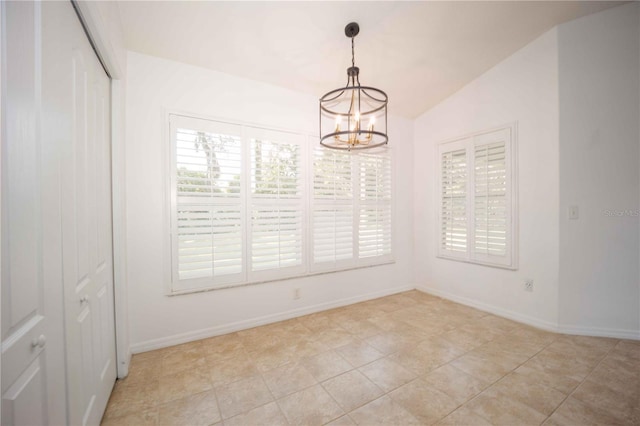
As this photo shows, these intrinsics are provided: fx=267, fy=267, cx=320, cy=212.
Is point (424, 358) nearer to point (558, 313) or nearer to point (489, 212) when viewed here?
point (558, 313)

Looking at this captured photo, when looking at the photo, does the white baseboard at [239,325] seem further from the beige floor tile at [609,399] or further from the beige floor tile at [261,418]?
the beige floor tile at [609,399]

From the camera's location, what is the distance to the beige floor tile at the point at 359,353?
7.34ft

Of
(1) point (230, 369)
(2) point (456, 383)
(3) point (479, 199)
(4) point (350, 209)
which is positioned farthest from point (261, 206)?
(3) point (479, 199)

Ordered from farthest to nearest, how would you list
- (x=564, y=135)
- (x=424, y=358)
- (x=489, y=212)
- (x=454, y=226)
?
(x=454, y=226)
(x=489, y=212)
(x=564, y=135)
(x=424, y=358)

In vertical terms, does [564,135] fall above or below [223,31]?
below

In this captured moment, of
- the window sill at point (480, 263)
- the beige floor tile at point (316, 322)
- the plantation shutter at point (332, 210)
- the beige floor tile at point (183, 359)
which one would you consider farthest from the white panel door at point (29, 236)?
the window sill at point (480, 263)

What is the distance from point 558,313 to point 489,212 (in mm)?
1209

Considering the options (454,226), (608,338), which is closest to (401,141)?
(454,226)

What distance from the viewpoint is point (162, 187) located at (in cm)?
242

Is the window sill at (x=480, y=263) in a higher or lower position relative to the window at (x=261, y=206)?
lower

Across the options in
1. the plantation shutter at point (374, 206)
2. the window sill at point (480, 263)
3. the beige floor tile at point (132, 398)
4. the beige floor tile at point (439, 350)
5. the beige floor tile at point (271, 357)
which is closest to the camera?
the beige floor tile at point (132, 398)

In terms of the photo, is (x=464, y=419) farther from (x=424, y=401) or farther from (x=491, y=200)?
(x=491, y=200)

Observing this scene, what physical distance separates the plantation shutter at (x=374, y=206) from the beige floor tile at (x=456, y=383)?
5.63ft

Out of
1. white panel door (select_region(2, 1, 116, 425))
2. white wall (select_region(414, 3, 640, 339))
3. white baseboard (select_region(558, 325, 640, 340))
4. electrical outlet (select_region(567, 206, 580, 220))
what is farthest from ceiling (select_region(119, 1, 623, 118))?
white baseboard (select_region(558, 325, 640, 340))
